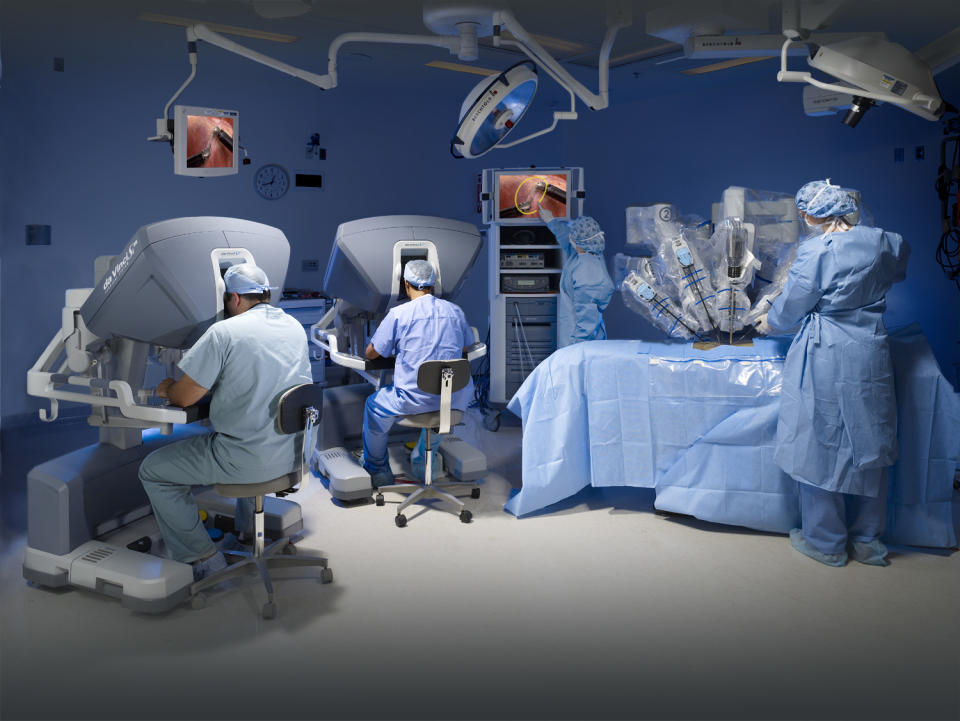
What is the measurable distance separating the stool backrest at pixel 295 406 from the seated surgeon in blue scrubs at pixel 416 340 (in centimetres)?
102

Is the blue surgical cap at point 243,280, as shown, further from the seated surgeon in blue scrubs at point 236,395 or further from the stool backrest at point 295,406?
the stool backrest at point 295,406

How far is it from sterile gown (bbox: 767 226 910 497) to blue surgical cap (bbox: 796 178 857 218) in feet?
0.32

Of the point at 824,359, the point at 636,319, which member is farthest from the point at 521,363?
the point at 824,359

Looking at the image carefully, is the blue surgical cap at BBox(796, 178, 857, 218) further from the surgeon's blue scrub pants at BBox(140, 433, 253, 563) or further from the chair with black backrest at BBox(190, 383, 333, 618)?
the surgeon's blue scrub pants at BBox(140, 433, 253, 563)

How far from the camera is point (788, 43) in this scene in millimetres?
3527

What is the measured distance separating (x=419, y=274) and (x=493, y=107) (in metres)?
0.89

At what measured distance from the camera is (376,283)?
4207 mm

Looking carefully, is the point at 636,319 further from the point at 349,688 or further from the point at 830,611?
the point at 349,688

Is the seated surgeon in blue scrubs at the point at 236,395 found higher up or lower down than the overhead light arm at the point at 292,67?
lower down

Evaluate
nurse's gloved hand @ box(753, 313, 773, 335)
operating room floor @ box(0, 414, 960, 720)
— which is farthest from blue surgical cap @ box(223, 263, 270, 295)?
nurse's gloved hand @ box(753, 313, 773, 335)

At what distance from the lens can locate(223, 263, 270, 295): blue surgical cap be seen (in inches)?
122

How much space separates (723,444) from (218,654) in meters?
2.33

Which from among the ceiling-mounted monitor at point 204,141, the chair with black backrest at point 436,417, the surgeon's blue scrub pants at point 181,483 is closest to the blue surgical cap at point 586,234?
the chair with black backrest at point 436,417

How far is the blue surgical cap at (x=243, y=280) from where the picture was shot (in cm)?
309
